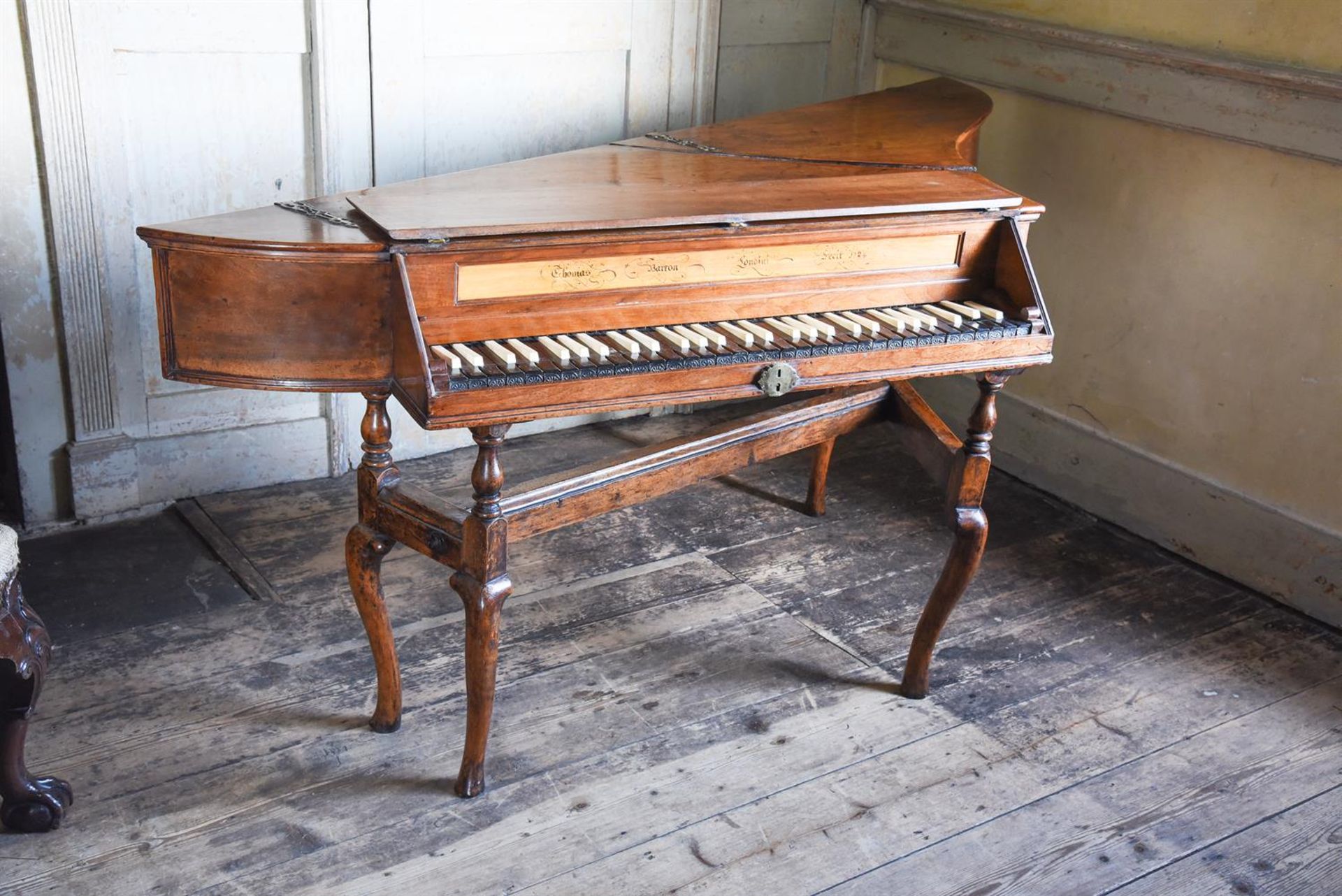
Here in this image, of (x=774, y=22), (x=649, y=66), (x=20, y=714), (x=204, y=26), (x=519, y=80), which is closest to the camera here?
(x=20, y=714)

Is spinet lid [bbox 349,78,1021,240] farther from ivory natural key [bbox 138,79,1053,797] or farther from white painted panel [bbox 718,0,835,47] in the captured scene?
white painted panel [bbox 718,0,835,47]

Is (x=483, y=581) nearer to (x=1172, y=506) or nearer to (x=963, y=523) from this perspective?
(x=963, y=523)

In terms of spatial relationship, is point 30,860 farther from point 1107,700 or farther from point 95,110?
point 1107,700

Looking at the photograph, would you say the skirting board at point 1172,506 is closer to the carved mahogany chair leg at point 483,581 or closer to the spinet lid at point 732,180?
the spinet lid at point 732,180

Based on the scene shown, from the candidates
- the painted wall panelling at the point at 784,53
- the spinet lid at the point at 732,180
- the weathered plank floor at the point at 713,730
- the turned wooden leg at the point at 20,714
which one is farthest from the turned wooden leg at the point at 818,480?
the turned wooden leg at the point at 20,714

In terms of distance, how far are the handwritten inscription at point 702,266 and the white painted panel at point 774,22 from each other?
180 cm

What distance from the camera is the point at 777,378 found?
2283 mm

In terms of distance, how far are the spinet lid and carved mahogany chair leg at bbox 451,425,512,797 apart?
1.26ft

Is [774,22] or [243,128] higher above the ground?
[774,22]

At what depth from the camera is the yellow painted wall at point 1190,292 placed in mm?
3176

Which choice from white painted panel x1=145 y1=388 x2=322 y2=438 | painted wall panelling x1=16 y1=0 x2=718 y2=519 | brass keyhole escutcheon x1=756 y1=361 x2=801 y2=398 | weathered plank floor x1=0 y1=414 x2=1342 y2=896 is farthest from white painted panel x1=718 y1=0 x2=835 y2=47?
brass keyhole escutcheon x1=756 y1=361 x2=801 y2=398

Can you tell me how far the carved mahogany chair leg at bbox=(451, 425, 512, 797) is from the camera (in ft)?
7.24

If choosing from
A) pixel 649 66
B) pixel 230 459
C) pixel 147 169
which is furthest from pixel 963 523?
pixel 147 169

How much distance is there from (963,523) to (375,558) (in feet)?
3.88
